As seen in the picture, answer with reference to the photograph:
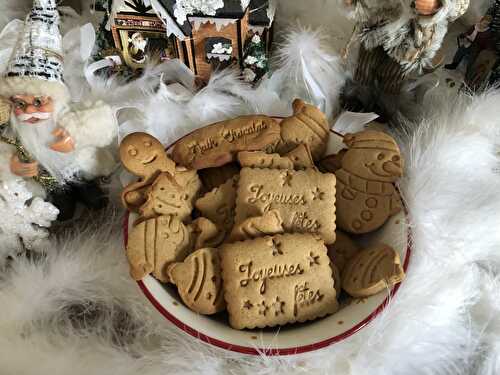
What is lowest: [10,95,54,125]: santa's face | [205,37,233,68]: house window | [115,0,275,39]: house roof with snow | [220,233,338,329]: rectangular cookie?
[220,233,338,329]: rectangular cookie

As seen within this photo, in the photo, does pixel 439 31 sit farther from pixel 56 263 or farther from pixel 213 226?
pixel 56 263

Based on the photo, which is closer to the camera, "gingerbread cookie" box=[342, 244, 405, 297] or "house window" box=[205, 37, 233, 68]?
"gingerbread cookie" box=[342, 244, 405, 297]

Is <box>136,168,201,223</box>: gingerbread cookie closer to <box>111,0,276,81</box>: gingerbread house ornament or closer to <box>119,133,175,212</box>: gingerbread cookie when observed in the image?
<box>119,133,175,212</box>: gingerbread cookie

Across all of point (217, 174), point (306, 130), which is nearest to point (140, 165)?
point (217, 174)

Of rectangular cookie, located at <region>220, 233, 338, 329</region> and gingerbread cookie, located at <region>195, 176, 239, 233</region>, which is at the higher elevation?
gingerbread cookie, located at <region>195, 176, 239, 233</region>

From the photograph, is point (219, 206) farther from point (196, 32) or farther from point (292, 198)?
point (196, 32)

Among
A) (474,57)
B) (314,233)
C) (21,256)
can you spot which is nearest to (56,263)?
(21,256)

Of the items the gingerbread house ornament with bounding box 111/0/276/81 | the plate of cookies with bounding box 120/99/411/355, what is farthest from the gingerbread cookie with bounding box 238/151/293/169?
the gingerbread house ornament with bounding box 111/0/276/81
